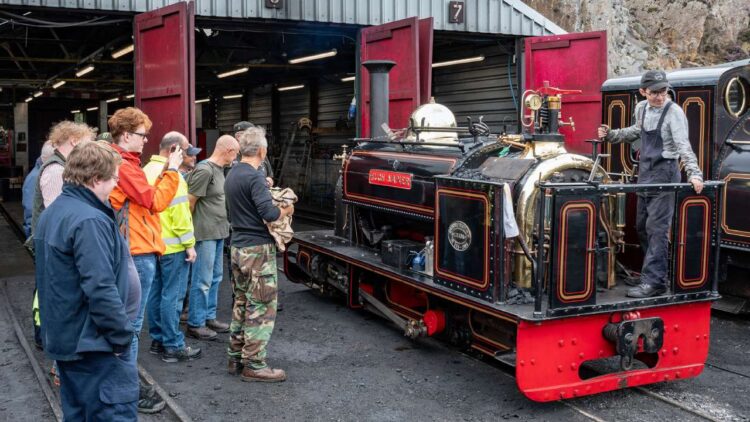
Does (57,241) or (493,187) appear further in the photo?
(493,187)

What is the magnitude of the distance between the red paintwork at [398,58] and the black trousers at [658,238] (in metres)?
5.54

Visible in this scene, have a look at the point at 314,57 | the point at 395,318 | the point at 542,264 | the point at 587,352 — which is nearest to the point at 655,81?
the point at 542,264

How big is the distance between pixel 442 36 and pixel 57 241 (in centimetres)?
958

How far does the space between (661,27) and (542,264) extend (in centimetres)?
2202

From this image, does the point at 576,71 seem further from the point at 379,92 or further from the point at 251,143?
the point at 251,143

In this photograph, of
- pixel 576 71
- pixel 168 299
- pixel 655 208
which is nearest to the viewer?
pixel 655 208

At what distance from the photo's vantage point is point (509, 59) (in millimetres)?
12648

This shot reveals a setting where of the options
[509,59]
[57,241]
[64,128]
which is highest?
[509,59]

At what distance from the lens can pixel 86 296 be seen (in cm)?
298

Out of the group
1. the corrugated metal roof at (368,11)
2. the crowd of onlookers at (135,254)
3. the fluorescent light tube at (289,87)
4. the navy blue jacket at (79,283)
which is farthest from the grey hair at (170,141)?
the fluorescent light tube at (289,87)

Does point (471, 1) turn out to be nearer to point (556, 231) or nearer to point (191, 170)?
point (191, 170)

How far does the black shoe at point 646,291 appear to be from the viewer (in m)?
4.81

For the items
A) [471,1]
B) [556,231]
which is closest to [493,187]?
[556,231]

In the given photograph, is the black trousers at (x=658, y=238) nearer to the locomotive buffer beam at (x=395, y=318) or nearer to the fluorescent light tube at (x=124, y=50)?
the locomotive buffer beam at (x=395, y=318)
